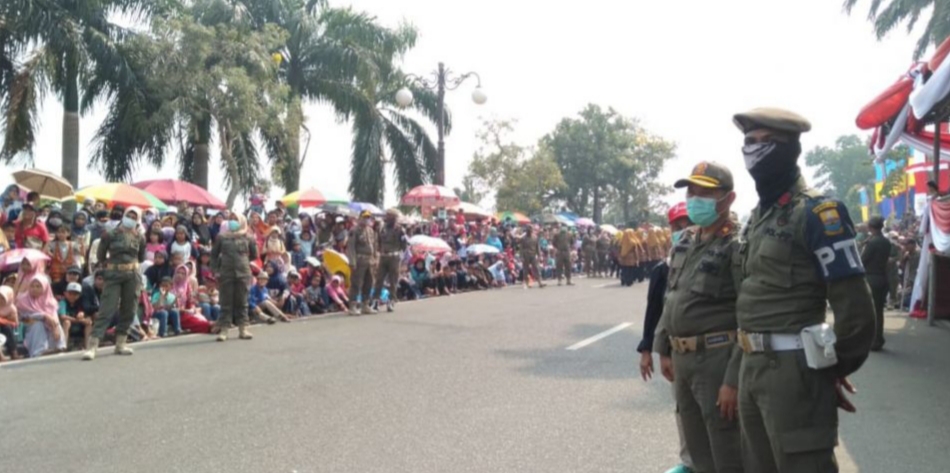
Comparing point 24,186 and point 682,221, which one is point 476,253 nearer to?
point 24,186

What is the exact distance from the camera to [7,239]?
11938 millimetres

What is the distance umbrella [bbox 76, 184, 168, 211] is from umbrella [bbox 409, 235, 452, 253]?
5711 millimetres

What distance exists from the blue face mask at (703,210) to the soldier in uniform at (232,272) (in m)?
8.12

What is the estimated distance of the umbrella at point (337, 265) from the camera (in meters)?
16.4

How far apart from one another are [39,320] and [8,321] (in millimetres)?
396

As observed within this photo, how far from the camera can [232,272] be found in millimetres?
11031

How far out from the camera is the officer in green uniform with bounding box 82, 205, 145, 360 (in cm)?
991

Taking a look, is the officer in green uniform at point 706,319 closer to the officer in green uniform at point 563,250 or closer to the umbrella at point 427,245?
the umbrella at point 427,245

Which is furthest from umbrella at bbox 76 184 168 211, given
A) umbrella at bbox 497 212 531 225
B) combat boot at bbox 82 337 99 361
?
umbrella at bbox 497 212 531 225

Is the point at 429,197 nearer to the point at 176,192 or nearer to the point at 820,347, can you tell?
the point at 176,192

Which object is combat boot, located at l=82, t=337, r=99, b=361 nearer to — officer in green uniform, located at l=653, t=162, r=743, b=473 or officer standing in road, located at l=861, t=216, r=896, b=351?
officer in green uniform, located at l=653, t=162, r=743, b=473

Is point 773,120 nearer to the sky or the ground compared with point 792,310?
nearer to the sky

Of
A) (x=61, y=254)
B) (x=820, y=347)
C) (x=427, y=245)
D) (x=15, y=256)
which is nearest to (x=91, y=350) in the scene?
(x=15, y=256)

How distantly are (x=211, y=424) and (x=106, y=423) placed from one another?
829mm
